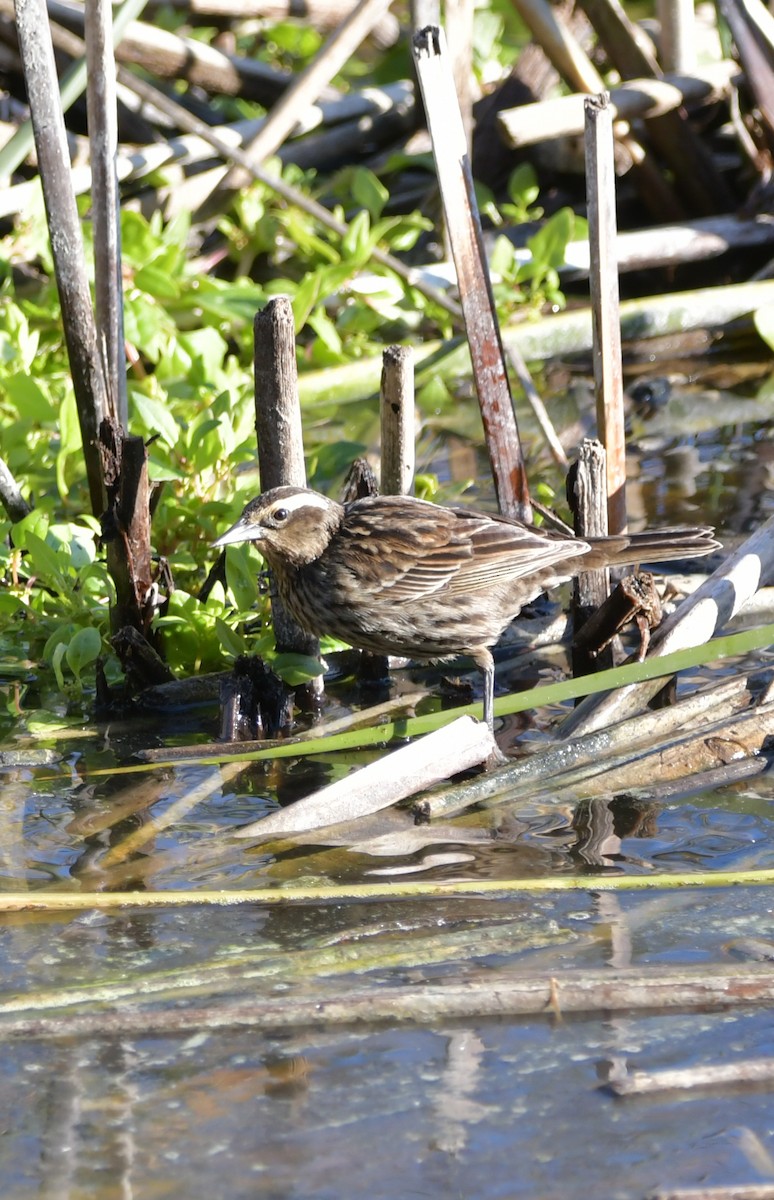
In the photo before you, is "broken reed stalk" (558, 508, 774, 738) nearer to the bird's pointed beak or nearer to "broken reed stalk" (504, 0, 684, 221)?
the bird's pointed beak

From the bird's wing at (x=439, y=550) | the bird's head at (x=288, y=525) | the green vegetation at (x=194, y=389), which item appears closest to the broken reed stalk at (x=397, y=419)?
the bird's wing at (x=439, y=550)

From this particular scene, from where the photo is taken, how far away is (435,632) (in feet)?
16.8

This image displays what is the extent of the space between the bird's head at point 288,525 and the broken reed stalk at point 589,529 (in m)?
0.86

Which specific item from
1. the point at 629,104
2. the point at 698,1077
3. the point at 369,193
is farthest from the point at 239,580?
the point at 629,104

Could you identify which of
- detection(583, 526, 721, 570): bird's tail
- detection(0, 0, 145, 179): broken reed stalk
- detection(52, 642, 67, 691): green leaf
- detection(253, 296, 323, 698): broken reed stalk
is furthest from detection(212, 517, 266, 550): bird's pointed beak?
detection(0, 0, 145, 179): broken reed stalk

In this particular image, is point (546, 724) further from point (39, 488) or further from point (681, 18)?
point (681, 18)

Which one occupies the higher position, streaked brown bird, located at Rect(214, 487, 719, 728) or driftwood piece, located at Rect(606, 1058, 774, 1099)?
streaked brown bird, located at Rect(214, 487, 719, 728)

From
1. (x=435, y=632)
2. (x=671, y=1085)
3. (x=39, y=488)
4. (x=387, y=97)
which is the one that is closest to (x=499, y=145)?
(x=387, y=97)

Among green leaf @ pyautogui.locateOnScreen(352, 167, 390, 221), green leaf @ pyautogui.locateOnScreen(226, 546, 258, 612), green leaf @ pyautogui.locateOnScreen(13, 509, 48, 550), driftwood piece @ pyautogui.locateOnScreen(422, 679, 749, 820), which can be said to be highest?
green leaf @ pyautogui.locateOnScreen(352, 167, 390, 221)

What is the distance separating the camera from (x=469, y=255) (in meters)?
5.23

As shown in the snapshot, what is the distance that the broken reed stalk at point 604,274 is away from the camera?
201 inches

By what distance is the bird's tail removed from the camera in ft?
16.8

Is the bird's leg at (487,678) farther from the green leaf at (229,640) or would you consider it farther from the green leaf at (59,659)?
the green leaf at (59,659)

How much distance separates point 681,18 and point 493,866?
7.12 meters
